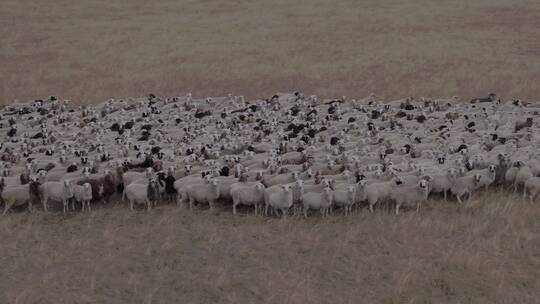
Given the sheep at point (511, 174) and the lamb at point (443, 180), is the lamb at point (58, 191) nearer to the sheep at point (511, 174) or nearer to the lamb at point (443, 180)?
the lamb at point (443, 180)

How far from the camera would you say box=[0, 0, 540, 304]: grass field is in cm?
1316

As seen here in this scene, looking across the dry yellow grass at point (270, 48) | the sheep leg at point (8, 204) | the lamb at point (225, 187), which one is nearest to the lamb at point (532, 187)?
the lamb at point (225, 187)

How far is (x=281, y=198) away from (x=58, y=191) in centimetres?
645

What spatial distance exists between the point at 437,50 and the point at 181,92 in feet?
63.8

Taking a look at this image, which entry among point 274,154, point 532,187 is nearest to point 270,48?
point 274,154

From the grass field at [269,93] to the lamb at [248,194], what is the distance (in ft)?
1.86

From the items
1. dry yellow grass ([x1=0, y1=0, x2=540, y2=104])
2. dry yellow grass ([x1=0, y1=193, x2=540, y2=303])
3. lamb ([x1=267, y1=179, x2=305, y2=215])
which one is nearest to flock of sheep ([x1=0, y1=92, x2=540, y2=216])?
lamb ([x1=267, y1=179, x2=305, y2=215])

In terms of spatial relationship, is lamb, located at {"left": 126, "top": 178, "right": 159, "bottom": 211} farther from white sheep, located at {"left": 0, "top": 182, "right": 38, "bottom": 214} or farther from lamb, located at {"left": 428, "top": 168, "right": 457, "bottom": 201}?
lamb, located at {"left": 428, "top": 168, "right": 457, "bottom": 201}

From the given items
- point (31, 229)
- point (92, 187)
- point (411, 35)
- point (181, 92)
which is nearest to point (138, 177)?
point (92, 187)

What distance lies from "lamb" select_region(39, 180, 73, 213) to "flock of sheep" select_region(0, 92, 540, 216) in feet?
0.12

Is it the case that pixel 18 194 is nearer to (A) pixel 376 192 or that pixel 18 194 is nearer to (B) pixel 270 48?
(A) pixel 376 192

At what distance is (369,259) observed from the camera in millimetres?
14102

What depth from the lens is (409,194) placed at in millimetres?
16453

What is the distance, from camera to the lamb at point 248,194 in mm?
16516
